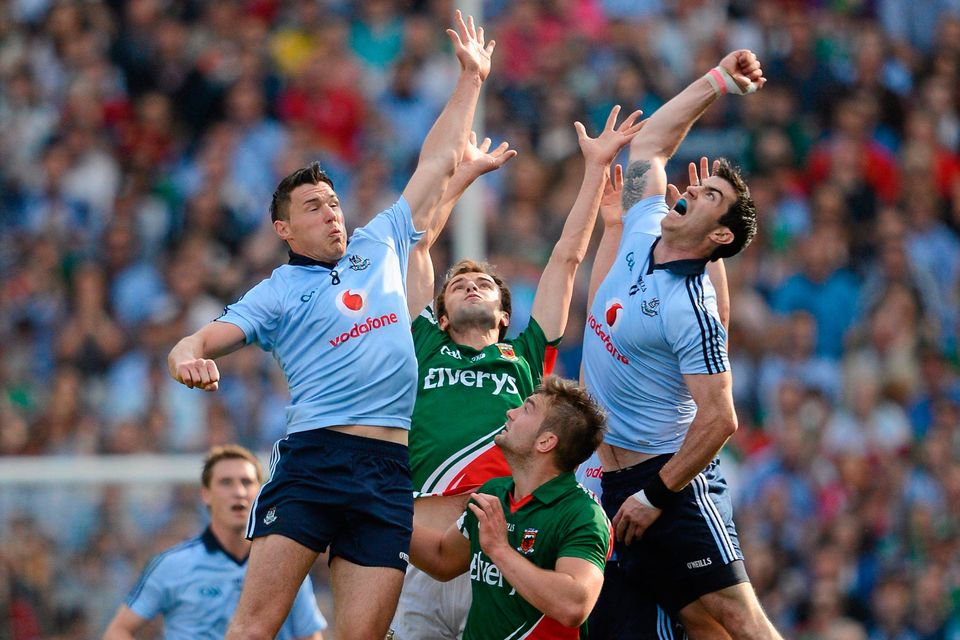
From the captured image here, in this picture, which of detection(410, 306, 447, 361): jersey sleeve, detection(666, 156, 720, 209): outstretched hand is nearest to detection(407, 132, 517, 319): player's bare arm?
detection(410, 306, 447, 361): jersey sleeve

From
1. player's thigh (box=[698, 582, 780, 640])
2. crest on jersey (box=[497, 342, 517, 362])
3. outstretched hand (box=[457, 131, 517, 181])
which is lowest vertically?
player's thigh (box=[698, 582, 780, 640])

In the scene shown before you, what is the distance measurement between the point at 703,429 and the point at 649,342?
51 centimetres

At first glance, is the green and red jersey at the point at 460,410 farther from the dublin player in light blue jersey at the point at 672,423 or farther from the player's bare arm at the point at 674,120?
the player's bare arm at the point at 674,120

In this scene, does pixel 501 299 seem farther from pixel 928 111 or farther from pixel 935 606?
pixel 928 111

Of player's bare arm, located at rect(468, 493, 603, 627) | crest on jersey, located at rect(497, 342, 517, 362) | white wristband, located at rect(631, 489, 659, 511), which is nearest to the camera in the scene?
player's bare arm, located at rect(468, 493, 603, 627)

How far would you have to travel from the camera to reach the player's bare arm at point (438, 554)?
23.3 ft

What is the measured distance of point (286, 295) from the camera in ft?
23.0

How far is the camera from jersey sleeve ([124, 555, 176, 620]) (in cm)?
926

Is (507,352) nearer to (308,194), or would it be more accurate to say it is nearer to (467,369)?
(467,369)

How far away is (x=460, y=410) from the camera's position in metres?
7.66

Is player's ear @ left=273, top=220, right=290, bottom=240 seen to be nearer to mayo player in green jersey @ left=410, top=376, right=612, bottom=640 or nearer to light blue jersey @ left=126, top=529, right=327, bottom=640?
mayo player in green jersey @ left=410, top=376, right=612, bottom=640

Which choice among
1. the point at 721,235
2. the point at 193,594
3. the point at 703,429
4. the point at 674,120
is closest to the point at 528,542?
the point at 703,429

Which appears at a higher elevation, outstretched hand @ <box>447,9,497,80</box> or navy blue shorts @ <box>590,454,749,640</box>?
outstretched hand @ <box>447,9,497,80</box>

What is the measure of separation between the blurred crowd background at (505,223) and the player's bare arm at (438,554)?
4.98m
